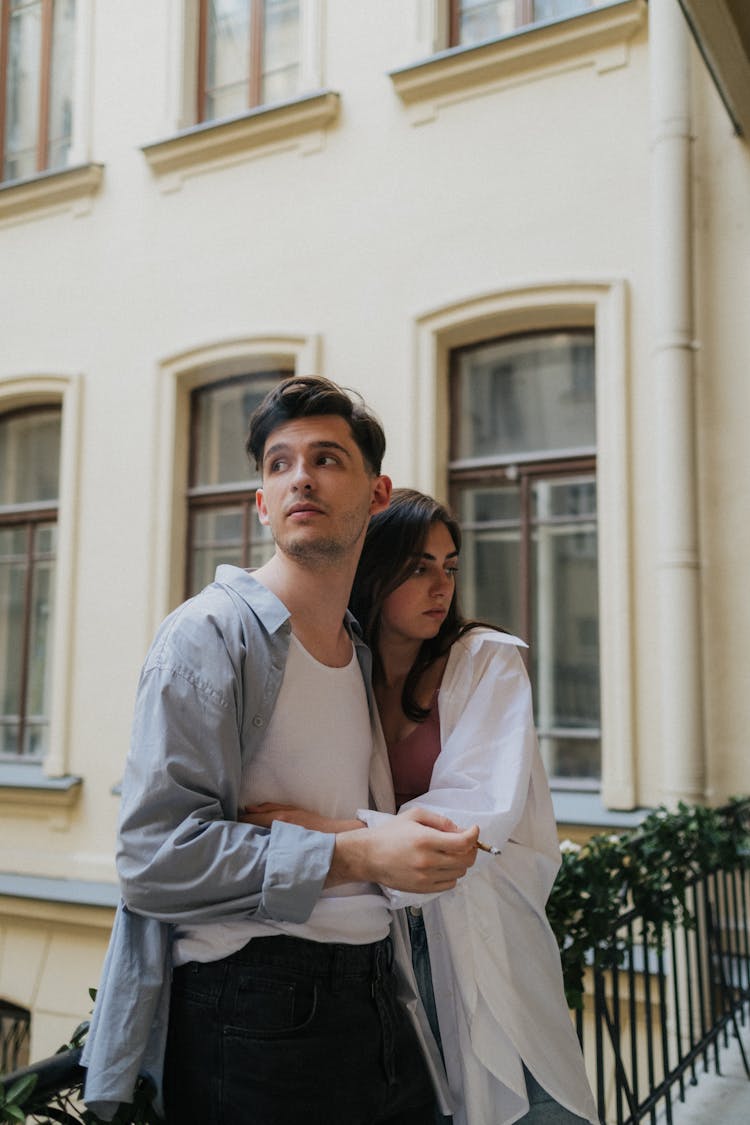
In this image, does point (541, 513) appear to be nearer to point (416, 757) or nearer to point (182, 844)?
point (416, 757)

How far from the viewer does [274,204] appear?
671 centimetres

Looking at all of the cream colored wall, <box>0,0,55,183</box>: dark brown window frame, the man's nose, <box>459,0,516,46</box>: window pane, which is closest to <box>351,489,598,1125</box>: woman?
the man's nose

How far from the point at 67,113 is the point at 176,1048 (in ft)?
26.1

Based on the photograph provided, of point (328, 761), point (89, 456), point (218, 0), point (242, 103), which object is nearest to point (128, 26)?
point (218, 0)

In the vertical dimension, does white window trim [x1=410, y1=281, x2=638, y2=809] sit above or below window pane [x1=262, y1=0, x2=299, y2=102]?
below

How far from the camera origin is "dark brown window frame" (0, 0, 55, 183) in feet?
26.3

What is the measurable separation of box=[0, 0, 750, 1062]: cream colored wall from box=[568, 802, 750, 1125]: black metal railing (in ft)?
2.24

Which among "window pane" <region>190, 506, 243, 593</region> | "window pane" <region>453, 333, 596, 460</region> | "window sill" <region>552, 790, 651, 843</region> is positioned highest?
"window pane" <region>453, 333, 596, 460</region>

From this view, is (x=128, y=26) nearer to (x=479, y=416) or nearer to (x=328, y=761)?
Answer: (x=479, y=416)

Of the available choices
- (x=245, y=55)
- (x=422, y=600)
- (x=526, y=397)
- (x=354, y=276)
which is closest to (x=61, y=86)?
(x=245, y=55)

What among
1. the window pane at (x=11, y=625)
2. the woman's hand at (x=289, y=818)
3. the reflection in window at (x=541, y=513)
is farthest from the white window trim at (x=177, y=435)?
the woman's hand at (x=289, y=818)

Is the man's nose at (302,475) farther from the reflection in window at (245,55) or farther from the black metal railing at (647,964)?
the reflection in window at (245,55)

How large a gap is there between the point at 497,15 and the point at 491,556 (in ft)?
10.5

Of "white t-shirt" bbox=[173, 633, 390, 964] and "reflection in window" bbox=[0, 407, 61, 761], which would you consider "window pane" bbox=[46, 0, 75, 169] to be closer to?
"reflection in window" bbox=[0, 407, 61, 761]
